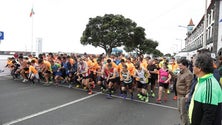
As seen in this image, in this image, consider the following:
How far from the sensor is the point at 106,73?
1207 cm

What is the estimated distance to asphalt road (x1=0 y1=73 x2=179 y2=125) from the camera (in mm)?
6859

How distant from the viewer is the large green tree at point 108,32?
4347 cm

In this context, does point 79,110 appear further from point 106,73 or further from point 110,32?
point 110,32

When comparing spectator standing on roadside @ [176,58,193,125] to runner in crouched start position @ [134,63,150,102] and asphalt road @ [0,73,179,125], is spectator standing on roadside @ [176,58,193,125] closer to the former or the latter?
asphalt road @ [0,73,179,125]

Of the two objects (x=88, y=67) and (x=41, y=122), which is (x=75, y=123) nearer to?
(x=41, y=122)

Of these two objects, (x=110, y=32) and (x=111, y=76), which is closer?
(x=111, y=76)

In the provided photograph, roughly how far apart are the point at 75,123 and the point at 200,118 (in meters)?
4.34

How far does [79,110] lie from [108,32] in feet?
118

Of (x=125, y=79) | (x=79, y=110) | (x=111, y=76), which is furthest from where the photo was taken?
(x=111, y=76)

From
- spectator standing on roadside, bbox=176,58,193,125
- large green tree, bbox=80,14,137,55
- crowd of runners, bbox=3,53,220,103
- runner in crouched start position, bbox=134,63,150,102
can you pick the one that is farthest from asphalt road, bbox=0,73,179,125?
large green tree, bbox=80,14,137,55

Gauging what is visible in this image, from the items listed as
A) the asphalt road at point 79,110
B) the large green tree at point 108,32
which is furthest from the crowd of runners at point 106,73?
the large green tree at point 108,32

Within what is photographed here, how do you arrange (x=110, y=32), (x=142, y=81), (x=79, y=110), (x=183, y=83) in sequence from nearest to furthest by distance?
(x=183, y=83) < (x=79, y=110) < (x=142, y=81) < (x=110, y=32)

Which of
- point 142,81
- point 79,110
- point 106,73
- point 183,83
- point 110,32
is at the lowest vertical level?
point 79,110

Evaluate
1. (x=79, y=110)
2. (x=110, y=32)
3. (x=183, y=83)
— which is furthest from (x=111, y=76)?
(x=110, y=32)
